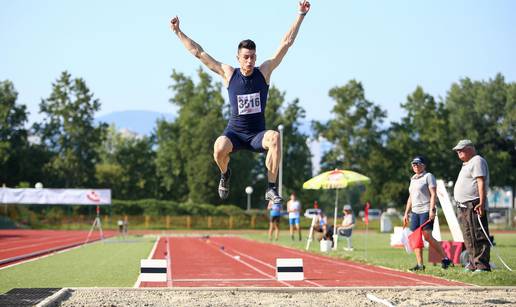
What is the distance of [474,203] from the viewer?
1188cm

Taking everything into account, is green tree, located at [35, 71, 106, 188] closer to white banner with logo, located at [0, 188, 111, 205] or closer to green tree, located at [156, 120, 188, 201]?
green tree, located at [156, 120, 188, 201]

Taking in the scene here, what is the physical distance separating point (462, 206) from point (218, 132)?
193ft

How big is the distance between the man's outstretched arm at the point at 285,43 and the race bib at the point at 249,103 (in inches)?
14.9

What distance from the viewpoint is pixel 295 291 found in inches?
366

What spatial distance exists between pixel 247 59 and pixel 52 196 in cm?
3853

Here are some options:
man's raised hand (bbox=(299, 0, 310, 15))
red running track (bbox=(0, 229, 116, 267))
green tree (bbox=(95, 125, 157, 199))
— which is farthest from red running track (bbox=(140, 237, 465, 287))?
green tree (bbox=(95, 125, 157, 199))

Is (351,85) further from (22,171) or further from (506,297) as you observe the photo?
(506,297)

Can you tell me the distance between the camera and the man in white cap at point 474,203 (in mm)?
11633

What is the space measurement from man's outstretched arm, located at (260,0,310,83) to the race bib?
377mm

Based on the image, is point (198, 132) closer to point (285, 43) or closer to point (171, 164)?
point (171, 164)

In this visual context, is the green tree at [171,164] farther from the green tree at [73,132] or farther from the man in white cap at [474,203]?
the man in white cap at [474,203]

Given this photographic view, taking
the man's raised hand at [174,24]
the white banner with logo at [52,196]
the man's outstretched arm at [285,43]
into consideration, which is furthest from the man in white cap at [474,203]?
the white banner with logo at [52,196]

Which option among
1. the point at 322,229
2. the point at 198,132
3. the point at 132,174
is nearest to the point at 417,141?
the point at 198,132

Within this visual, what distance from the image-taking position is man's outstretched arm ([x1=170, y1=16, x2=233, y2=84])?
927 centimetres
